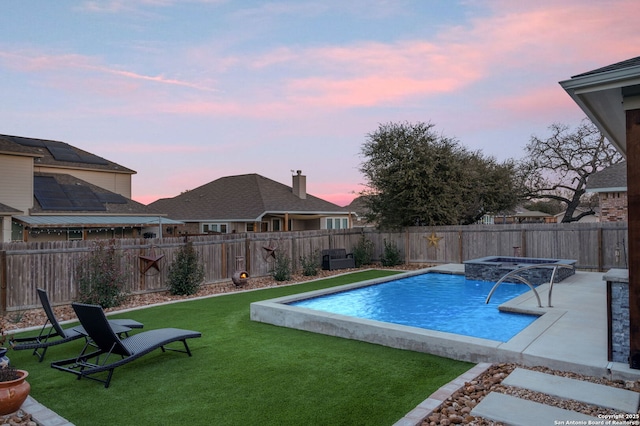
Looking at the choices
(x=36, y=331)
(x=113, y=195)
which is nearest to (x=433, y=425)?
(x=36, y=331)

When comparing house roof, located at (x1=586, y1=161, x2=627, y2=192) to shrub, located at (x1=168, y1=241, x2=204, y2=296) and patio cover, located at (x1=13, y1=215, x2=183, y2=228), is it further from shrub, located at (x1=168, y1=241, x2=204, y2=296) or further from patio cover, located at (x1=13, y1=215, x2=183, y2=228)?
patio cover, located at (x1=13, y1=215, x2=183, y2=228)

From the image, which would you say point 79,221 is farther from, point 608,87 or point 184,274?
point 608,87

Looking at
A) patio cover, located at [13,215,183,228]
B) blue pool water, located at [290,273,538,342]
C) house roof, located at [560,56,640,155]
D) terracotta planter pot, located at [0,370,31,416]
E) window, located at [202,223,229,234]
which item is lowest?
blue pool water, located at [290,273,538,342]

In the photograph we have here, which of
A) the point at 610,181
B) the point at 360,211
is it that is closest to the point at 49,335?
the point at 610,181

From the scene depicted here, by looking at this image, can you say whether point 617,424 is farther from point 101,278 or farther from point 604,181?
point 604,181

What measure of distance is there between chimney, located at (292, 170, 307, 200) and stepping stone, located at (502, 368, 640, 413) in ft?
88.3

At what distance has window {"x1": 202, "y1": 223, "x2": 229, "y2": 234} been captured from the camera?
1159 inches

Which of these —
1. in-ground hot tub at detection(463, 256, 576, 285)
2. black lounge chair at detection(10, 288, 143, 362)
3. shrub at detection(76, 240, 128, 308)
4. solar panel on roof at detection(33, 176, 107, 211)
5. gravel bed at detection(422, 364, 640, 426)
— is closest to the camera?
gravel bed at detection(422, 364, 640, 426)

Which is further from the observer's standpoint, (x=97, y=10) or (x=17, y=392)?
(x=97, y=10)

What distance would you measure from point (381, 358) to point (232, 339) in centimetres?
266

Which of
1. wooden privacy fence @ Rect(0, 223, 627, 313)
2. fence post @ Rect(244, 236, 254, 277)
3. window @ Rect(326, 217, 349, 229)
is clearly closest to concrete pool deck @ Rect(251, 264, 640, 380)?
wooden privacy fence @ Rect(0, 223, 627, 313)

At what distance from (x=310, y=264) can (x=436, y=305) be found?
6307 mm

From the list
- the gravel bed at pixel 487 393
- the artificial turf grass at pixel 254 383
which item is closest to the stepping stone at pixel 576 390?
the gravel bed at pixel 487 393

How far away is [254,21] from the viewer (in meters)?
15.0
